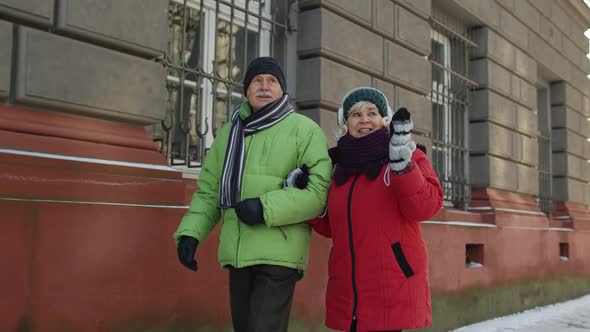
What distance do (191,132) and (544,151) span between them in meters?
7.84

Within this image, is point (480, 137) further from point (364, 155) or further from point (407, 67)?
point (364, 155)

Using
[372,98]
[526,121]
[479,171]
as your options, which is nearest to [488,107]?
[479,171]

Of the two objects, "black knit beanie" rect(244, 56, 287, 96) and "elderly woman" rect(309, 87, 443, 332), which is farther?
"black knit beanie" rect(244, 56, 287, 96)

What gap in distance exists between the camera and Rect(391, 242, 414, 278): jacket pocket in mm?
2486

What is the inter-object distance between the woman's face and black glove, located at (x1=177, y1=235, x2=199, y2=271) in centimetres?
85

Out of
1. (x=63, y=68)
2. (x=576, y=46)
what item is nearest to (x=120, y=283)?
(x=63, y=68)

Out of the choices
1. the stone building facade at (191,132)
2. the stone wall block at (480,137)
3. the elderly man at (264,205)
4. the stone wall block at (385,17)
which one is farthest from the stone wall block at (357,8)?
the stone wall block at (480,137)

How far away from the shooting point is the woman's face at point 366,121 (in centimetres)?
268

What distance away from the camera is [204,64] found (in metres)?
4.47

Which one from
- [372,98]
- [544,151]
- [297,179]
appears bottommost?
[297,179]

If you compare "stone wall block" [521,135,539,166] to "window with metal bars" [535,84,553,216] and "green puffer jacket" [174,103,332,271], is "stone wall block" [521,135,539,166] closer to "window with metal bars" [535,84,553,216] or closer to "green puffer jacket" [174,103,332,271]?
"window with metal bars" [535,84,553,216]

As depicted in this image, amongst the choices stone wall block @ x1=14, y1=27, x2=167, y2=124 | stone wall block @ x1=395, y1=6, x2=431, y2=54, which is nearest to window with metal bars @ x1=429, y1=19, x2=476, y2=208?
stone wall block @ x1=395, y1=6, x2=431, y2=54

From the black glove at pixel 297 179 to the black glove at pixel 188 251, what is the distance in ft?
1.55

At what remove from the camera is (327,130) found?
4949 mm
